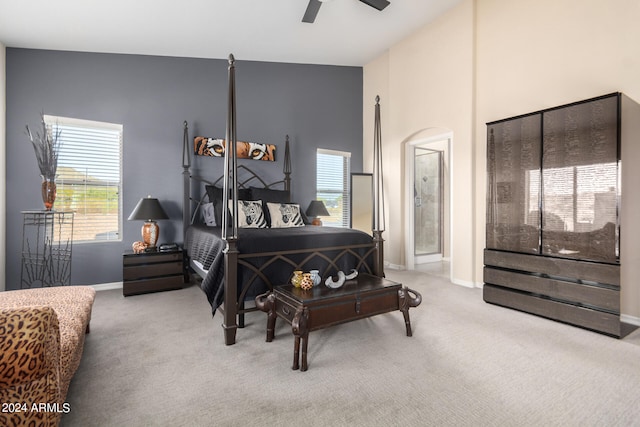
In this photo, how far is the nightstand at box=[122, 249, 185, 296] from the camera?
364cm

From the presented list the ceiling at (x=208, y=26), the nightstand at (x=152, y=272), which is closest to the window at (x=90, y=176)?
the nightstand at (x=152, y=272)

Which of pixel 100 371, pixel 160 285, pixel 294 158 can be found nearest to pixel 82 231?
pixel 160 285

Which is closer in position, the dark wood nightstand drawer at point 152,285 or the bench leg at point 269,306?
the bench leg at point 269,306

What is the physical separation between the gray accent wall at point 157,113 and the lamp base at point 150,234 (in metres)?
0.34

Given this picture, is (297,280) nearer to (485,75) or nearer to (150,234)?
(150,234)

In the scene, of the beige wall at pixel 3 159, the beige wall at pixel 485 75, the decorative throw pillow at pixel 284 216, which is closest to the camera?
the beige wall at pixel 485 75

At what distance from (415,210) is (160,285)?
161 inches

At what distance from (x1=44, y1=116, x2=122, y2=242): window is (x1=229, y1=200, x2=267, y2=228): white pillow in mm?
1629

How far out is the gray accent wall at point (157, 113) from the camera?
359 centimetres

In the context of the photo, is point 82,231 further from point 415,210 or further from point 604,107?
point 604,107

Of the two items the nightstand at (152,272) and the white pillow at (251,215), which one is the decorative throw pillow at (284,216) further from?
the nightstand at (152,272)

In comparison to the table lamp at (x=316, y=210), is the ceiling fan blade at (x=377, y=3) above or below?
above

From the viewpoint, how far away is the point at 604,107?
2.59m

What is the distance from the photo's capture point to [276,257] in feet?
→ 8.69
